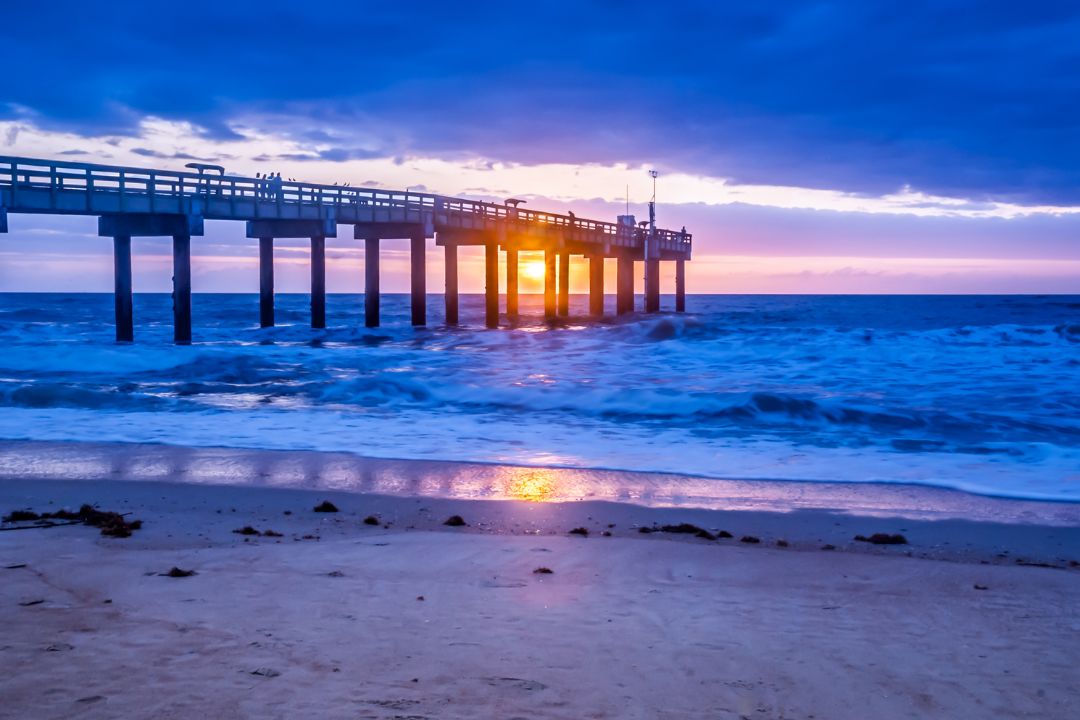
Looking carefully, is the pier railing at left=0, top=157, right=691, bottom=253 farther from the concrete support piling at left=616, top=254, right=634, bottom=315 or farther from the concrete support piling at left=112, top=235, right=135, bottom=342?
the concrete support piling at left=616, top=254, right=634, bottom=315

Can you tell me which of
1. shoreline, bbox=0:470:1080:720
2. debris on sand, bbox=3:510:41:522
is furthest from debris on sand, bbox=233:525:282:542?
debris on sand, bbox=3:510:41:522

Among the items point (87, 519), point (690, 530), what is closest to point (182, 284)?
point (87, 519)

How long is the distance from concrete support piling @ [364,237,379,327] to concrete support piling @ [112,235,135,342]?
8.74m

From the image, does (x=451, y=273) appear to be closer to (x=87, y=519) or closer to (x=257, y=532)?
(x=87, y=519)

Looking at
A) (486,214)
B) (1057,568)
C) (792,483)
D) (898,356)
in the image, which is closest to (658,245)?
(486,214)

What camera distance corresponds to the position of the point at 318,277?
29094 millimetres

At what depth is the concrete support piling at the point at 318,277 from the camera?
2802 cm

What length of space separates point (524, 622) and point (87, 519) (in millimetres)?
3610

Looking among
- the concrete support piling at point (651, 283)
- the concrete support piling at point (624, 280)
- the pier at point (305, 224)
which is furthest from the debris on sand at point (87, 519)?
the concrete support piling at point (624, 280)

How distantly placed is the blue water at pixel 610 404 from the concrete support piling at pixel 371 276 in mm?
3883

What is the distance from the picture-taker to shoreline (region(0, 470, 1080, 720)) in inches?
123

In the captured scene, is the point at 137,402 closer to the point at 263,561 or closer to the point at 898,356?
the point at 263,561

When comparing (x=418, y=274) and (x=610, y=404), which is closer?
(x=610, y=404)

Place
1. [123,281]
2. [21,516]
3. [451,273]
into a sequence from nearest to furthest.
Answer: [21,516]
[123,281]
[451,273]
